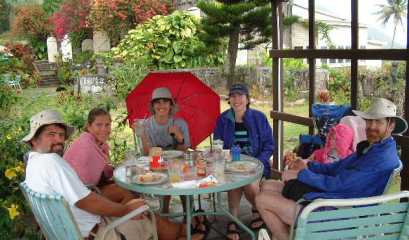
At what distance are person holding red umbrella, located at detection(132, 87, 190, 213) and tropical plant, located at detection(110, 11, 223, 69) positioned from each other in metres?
8.37

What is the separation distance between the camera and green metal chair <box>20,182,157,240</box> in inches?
73.7

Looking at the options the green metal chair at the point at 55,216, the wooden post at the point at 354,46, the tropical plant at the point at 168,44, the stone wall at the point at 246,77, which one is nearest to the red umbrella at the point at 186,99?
the wooden post at the point at 354,46

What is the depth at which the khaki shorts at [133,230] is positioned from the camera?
2.24 metres

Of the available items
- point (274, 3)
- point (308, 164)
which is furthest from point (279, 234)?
point (274, 3)

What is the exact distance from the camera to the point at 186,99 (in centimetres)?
357

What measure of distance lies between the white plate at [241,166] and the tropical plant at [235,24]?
7.87 m

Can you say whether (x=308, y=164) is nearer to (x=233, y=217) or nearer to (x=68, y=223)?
(x=233, y=217)

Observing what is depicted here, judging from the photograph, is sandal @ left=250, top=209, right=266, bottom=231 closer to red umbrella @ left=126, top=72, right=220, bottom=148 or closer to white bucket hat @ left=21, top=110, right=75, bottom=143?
red umbrella @ left=126, top=72, right=220, bottom=148

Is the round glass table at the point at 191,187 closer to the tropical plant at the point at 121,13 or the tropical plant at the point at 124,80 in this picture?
the tropical plant at the point at 124,80

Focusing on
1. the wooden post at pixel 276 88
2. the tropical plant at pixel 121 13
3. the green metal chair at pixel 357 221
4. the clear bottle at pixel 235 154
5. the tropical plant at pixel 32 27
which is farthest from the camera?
the tropical plant at pixel 32 27

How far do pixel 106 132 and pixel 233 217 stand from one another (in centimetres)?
107

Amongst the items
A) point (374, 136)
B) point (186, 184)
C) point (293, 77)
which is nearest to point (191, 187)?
point (186, 184)

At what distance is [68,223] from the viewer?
1.94 metres

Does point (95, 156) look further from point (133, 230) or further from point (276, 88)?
point (276, 88)
